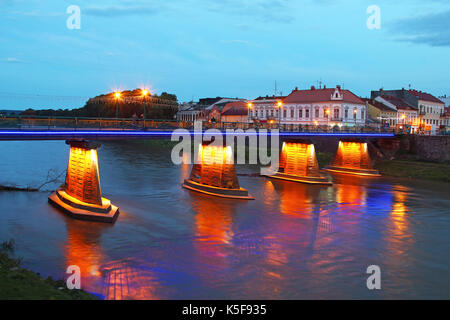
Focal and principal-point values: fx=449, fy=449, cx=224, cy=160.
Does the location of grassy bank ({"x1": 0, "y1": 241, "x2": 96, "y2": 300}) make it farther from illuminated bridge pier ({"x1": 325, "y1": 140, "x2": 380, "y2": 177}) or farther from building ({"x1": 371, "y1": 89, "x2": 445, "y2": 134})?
building ({"x1": 371, "y1": 89, "x2": 445, "y2": 134})

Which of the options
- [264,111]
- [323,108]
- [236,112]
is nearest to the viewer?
[323,108]

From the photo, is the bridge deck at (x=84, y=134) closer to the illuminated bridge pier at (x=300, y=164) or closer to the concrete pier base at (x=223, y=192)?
the concrete pier base at (x=223, y=192)

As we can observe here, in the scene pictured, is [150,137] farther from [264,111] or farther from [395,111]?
[395,111]

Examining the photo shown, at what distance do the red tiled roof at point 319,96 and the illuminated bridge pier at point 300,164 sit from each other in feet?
89.0

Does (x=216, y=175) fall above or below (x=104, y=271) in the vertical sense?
above

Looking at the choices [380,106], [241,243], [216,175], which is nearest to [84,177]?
[241,243]

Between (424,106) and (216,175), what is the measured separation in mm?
62864

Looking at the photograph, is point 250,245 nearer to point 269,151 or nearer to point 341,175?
point 341,175

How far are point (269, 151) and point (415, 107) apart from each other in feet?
108

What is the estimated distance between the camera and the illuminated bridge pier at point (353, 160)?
1857 inches

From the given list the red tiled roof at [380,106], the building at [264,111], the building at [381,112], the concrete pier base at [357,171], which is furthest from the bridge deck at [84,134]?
the red tiled roof at [380,106]

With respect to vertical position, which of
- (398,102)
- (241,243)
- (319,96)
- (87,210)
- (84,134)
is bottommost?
(241,243)

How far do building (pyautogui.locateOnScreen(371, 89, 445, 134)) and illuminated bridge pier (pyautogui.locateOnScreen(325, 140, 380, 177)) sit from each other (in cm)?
3396

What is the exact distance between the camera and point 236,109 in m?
87.9
